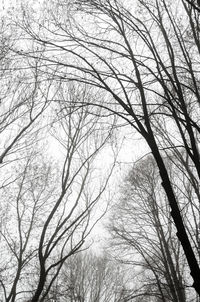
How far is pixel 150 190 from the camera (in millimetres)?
11156

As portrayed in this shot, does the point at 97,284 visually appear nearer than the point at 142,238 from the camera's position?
No

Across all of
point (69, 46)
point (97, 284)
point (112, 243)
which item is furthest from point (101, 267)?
point (69, 46)

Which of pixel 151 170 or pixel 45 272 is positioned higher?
pixel 151 170

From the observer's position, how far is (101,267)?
19.1 m

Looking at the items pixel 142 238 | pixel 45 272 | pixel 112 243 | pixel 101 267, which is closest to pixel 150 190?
pixel 142 238

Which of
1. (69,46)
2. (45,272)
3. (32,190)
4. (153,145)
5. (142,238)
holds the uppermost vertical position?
(32,190)

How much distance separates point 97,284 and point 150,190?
Answer: 33.9 ft

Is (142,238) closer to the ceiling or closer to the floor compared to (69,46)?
closer to the floor

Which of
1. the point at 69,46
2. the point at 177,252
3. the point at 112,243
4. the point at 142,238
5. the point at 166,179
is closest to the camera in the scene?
the point at 166,179

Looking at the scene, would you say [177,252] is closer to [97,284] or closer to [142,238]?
[142,238]

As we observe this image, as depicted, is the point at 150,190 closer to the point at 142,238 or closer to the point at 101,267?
the point at 142,238

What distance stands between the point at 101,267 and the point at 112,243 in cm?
854

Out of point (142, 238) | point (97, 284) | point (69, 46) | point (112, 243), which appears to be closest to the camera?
point (69, 46)

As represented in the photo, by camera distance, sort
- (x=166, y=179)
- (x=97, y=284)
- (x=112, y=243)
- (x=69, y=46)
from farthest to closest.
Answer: (x=97, y=284) → (x=112, y=243) → (x=69, y=46) → (x=166, y=179)
